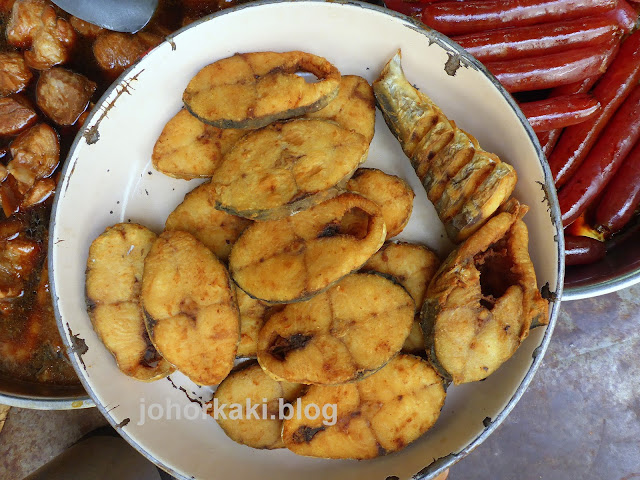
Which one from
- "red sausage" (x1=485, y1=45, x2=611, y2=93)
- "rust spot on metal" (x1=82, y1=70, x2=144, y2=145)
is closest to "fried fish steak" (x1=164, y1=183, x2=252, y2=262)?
"rust spot on metal" (x1=82, y1=70, x2=144, y2=145)

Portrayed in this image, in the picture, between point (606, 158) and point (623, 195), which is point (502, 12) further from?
point (623, 195)

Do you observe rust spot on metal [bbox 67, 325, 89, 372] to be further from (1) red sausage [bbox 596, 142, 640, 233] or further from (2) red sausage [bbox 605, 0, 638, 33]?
(2) red sausage [bbox 605, 0, 638, 33]

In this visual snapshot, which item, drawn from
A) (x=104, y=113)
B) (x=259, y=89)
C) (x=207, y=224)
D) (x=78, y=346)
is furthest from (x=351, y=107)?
(x=78, y=346)

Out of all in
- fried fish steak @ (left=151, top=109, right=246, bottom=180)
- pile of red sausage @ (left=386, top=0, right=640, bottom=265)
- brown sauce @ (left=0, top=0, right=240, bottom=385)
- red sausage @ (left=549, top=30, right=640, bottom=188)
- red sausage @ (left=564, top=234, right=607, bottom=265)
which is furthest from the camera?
brown sauce @ (left=0, top=0, right=240, bottom=385)

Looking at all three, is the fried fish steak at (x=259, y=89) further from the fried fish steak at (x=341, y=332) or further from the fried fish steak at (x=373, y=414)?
the fried fish steak at (x=373, y=414)

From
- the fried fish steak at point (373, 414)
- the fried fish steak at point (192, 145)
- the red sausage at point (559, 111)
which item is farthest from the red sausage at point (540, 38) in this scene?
the fried fish steak at point (373, 414)

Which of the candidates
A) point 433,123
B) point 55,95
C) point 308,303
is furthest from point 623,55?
point 55,95
